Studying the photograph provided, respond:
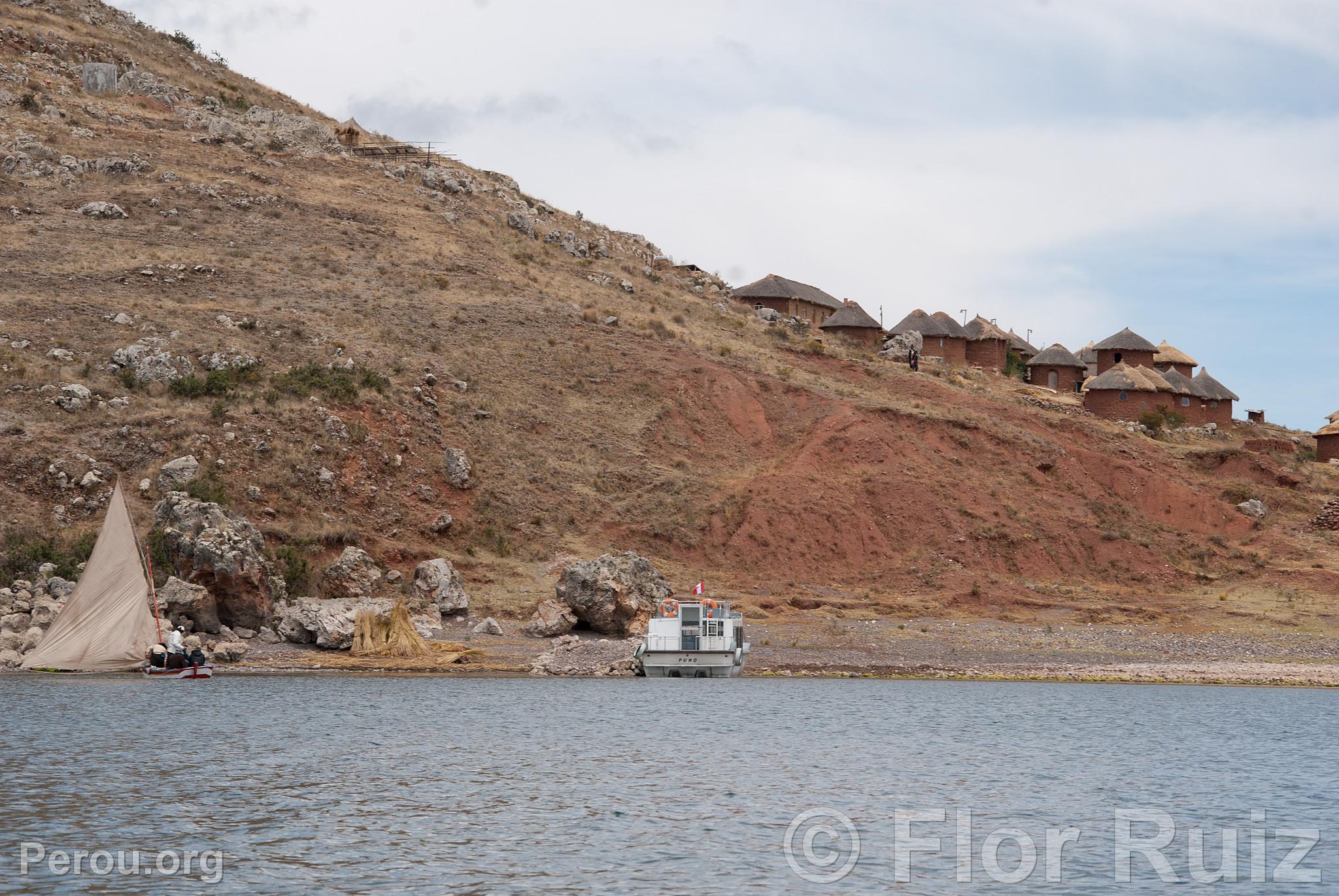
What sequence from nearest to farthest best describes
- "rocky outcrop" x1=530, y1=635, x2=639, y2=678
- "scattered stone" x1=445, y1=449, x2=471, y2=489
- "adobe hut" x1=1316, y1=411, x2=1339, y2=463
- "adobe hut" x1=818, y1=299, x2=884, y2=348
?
1. "rocky outcrop" x1=530, y1=635, x2=639, y2=678
2. "scattered stone" x1=445, y1=449, x2=471, y2=489
3. "adobe hut" x1=1316, y1=411, x2=1339, y2=463
4. "adobe hut" x1=818, y1=299, x2=884, y2=348

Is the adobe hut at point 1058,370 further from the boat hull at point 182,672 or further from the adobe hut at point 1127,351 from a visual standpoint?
the boat hull at point 182,672

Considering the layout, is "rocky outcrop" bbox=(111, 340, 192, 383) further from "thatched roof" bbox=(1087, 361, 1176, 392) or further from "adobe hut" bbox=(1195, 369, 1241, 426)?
"adobe hut" bbox=(1195, 369, 1241, 426)

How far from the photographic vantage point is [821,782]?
27.6m

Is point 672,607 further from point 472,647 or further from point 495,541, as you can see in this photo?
point 495,541

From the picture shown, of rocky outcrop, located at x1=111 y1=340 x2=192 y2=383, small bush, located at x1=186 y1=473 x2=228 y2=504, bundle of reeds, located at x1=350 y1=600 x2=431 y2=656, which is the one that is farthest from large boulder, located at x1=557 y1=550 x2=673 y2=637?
rocky outcrop, located at x1=111 y1=340 x2=192 y2=383

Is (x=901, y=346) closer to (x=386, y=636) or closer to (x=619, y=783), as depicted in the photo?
(x=386, y=636)

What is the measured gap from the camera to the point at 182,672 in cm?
3981

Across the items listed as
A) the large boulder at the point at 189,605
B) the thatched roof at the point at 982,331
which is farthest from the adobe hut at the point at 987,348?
the large boulder at the point at 189,605

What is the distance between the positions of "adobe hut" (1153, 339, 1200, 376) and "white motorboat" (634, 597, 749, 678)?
61.9 m

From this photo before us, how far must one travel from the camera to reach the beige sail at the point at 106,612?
38.8 metres

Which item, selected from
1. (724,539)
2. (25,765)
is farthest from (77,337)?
(25,765)

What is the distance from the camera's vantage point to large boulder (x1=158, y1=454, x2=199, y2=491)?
162 feet
